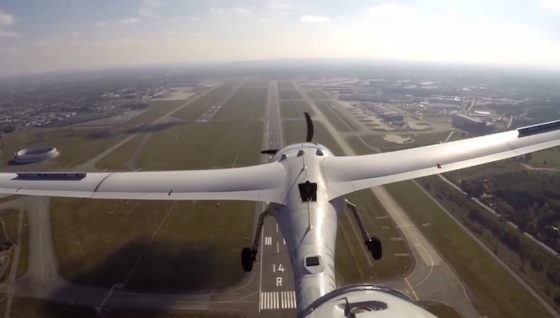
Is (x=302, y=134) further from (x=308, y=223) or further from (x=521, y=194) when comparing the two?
(x=308, y=223)

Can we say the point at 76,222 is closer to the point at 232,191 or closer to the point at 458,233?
the point at 232,191

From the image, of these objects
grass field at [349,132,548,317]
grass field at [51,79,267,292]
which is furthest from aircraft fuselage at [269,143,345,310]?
grass field at [349,132,548,317]

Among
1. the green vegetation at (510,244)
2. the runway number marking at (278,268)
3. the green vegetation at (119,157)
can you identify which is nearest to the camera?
the green vegetation at (510,244)

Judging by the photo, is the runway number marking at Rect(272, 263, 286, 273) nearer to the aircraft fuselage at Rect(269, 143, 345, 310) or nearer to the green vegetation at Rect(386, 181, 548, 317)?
the aircraft fuselage at Rect(269, 143, 345, 310)

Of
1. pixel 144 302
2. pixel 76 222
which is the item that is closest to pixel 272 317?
pixel 144 302

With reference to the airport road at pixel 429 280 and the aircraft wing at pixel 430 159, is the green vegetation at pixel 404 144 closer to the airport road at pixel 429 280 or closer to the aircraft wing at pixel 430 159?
the airport road at pixel 429 280

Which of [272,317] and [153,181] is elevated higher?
[153,181]

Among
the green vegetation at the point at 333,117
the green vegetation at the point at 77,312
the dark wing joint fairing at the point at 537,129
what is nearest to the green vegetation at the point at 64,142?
the green vegetation at the point at 77,312
